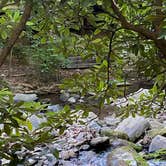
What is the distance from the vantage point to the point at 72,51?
1.27 metres

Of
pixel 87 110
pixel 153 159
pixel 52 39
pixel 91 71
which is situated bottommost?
pixel 153 159

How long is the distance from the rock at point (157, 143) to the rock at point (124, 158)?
211mm

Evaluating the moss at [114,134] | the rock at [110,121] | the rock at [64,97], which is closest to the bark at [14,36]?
the moss at [114,134]

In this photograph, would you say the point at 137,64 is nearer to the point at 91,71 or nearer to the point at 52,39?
the point at 91,71

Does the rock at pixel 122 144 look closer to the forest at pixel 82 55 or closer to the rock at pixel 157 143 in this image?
the rock at pixel 157 143

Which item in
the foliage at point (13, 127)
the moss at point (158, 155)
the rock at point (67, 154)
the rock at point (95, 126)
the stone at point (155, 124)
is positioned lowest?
the rock at point (67, 154)

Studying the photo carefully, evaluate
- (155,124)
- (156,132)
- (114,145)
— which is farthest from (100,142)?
(155,124)

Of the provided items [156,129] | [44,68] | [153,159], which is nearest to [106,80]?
[153,159]

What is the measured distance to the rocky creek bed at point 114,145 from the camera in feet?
11.2

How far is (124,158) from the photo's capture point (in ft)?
10.7

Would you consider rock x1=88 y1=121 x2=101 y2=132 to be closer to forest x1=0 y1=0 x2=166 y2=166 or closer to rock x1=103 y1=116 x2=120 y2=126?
rock x1=103 y1=116 x2=120 y2=126

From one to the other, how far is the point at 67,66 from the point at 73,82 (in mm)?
7202

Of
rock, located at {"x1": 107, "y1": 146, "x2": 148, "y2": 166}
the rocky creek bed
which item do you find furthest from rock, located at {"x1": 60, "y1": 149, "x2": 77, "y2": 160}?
rock, located at {"x1": 107, "y1": 146, "x2": 148, "y2": 166}

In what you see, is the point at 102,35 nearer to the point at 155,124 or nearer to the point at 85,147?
the point at 85,147
